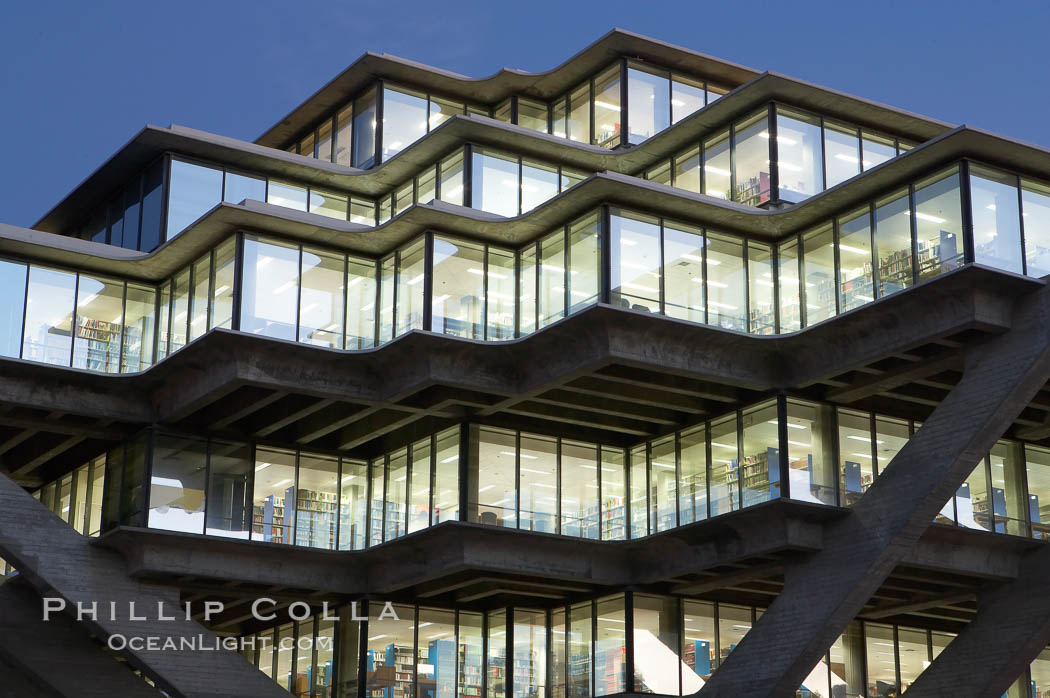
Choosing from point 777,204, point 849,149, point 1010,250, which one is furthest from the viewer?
point 849,149

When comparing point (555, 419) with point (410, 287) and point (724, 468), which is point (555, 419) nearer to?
point (724, 468)

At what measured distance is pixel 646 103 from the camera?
1879 inches

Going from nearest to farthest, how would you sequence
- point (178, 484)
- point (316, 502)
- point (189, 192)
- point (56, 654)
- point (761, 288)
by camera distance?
1. point (761, 288)
2. point (178, 484)
3. point (56, 654)
4. point (316, 502)
5. point (189, 192)

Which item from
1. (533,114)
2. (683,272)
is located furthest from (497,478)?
(533,114)

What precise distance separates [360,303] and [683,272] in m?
8.34

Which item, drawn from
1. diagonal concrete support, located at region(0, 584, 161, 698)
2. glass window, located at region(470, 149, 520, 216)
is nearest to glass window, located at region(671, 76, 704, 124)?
glass window, located at region(470, 149, 520, 216)

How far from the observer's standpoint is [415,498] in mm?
40281

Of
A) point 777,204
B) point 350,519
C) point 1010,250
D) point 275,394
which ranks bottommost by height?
point 350,519

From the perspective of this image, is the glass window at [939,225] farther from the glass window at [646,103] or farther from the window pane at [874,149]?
the glass window at [646,103]

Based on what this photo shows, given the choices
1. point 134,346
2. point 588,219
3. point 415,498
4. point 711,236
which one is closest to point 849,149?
point 711,236

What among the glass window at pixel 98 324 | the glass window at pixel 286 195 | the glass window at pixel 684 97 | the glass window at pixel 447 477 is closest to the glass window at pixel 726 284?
the glass window at pixel 447 477

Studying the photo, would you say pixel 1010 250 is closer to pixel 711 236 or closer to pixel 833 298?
pixel 833 298

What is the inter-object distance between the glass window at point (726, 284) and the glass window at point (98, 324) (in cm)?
1597

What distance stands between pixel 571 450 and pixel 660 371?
611 cm
